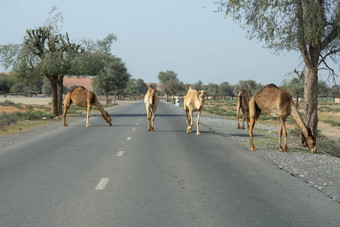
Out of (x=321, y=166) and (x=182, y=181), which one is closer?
(x=182, y=181)

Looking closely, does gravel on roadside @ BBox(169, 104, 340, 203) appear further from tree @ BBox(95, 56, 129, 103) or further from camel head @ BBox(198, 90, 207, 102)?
tree @ BBox(95, 56, 129, 103)

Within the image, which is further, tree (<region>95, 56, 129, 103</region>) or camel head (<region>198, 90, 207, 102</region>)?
tree (<region>95, 56, 129, 103</region>)

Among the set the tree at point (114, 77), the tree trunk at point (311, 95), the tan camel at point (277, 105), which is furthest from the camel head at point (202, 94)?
the tree at point (114, 77)

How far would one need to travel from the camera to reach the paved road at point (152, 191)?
541 centimetres

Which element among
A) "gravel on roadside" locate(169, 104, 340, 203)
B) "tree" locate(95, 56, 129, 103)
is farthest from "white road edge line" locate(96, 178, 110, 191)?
"tree" locate(95, 56, 129, 103)

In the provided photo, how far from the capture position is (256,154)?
12047mm

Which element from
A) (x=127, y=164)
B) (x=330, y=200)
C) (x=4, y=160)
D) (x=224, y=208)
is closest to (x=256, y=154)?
(x=127, y=164)

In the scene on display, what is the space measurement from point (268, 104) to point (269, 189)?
590 cm

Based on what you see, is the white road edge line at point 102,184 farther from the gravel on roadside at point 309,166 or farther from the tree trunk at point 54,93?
the tree trunk at point 54,93

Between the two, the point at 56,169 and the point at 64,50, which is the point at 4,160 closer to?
the point at 56,169

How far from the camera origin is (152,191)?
6934mm

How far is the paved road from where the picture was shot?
541 centimetres

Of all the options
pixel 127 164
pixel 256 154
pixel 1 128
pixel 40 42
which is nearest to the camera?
pixel 127 164

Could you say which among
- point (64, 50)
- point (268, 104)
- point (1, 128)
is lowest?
point (1, 128)
